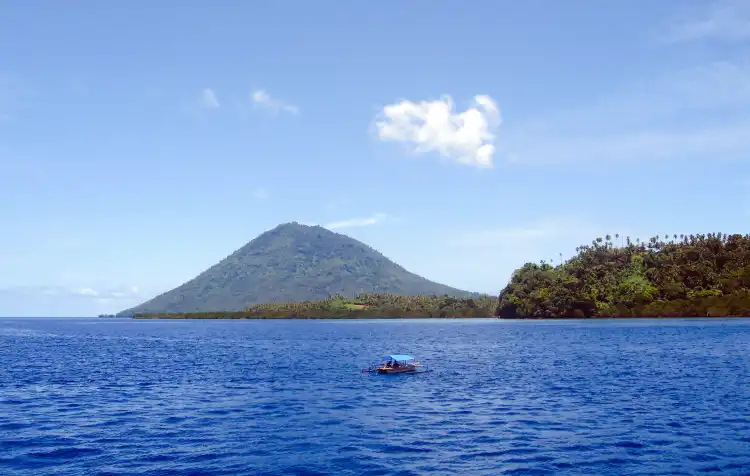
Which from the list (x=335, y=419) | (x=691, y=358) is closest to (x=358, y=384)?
(x=335, y=419)

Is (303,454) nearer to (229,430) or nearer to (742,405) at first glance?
(229,430)

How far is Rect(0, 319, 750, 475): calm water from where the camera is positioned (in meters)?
39.0

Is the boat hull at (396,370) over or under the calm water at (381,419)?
over

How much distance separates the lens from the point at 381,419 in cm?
5303

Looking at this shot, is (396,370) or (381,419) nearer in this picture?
(381,419)

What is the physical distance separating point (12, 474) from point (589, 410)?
4497 centimetres

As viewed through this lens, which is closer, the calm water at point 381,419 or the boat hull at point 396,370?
the calm water at point 381,419

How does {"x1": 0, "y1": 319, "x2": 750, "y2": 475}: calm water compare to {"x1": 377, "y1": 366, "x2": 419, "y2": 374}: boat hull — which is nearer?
{"x1": 0, "y1": 319, "x2": 750, "y2": 475}: calm water

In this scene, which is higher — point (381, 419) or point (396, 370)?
point (396, 370)

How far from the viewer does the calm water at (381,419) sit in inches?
1537

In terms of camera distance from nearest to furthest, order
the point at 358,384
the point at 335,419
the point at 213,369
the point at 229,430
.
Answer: the point at 229,430
the point at 335,419
the point at 358,384
the point at 213,369

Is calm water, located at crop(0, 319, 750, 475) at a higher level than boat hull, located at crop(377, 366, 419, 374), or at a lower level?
lower

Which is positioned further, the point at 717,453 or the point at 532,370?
the point at 532,370

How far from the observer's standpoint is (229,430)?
4909 centimetres
